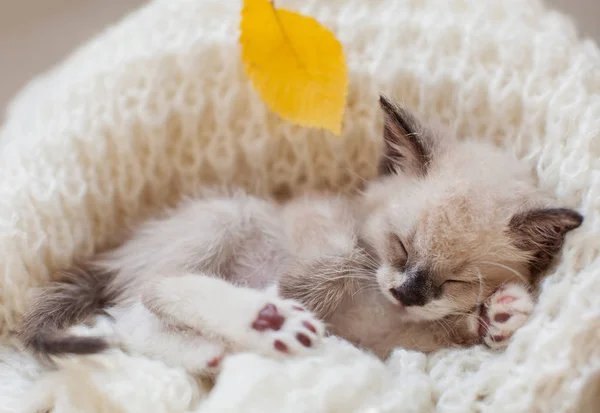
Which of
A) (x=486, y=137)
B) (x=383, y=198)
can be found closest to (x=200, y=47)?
(x=383, y=198)

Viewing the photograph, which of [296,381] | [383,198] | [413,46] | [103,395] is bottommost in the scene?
Result: [103,395]

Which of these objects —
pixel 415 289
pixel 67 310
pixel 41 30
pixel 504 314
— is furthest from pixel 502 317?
pixel 41 30

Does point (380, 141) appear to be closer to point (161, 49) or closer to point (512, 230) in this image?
point (512, 230)

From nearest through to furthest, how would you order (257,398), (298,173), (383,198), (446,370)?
(257,398) < (446,370) < (383,198) < (298,173)

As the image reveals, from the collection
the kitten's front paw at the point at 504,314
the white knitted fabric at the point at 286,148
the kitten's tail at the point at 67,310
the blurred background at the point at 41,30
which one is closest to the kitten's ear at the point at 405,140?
the white knitted fabric at the point at 286,148

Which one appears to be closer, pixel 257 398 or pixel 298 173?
pixel 257 398

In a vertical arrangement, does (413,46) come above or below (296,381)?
above

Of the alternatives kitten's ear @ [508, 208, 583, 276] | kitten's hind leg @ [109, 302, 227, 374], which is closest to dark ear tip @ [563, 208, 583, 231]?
kitten's ear @ [508, 208, 583, 276]
